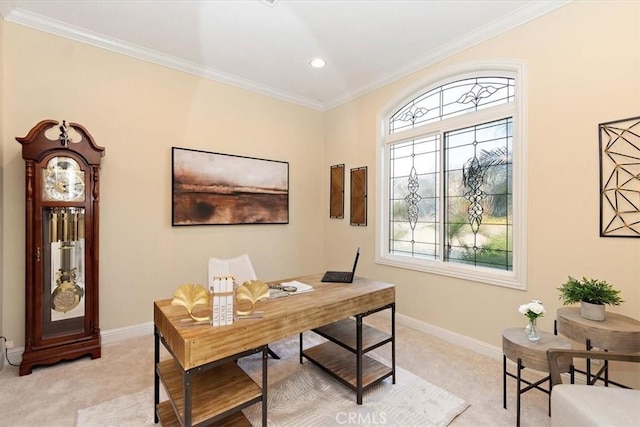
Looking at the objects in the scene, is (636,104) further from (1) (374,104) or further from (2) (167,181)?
(2) (167,181)

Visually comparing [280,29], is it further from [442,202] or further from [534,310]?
[534,310]

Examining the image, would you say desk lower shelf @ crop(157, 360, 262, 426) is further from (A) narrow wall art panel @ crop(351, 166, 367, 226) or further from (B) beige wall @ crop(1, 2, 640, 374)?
(A) narrow wall art panel @ crop(351, 166, 367, 226)

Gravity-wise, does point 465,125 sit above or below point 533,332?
above

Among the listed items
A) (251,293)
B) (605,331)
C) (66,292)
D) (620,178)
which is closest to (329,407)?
(251,293)

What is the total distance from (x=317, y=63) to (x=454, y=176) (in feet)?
6.58

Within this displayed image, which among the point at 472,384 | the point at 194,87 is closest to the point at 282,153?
the point at 194,87

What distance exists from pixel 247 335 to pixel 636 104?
2.90m

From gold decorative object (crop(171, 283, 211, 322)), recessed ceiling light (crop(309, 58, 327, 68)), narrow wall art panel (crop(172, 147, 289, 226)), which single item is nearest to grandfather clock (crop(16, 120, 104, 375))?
narrow wall art panel (crop(172, 147, 289, 226))

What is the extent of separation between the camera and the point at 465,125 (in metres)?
2.96

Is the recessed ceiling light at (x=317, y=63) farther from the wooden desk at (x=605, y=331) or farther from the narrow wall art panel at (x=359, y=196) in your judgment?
the wooden desk at (x=605, y=331)

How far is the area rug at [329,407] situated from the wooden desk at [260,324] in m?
0.34

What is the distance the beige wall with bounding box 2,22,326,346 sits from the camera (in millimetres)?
2508

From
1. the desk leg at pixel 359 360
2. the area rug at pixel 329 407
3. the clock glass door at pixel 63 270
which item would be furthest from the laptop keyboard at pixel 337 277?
the clock glass door at pixel 63 270

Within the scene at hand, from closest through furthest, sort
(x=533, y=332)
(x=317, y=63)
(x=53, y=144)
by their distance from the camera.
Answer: (x=533, y=332)
(x=53, y=144)
(x=317, y=63)
